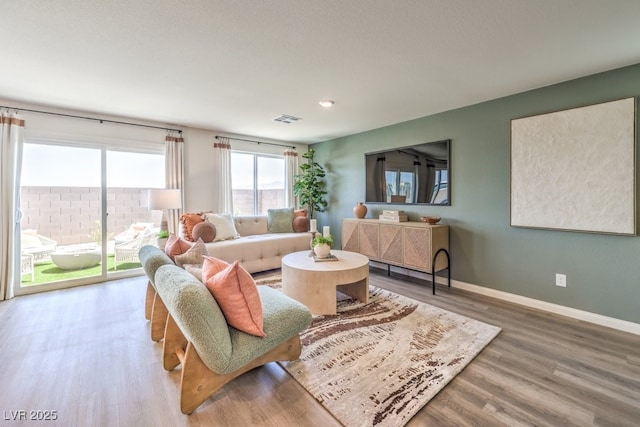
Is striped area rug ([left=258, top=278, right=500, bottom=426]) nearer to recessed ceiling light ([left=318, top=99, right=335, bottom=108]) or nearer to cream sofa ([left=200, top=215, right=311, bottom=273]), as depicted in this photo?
cream sofa ([left=200, top=215, right=311, bottom=273])

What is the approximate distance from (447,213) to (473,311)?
136cm

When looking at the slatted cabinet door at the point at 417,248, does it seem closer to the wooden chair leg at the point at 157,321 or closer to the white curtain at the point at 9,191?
the wooden chair leg at the point at 157,321

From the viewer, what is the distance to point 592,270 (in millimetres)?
2691

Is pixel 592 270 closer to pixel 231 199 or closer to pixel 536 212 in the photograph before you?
pixel 536 212

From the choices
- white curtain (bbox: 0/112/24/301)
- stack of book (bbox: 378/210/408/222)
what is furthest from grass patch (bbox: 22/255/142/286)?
stack of book (bbox: 378/210/408/222)

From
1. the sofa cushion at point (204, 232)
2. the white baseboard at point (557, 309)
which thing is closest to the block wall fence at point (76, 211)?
the sofa cushion at point (204, 232)

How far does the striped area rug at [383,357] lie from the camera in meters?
1.62

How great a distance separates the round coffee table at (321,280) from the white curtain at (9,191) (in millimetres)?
3265

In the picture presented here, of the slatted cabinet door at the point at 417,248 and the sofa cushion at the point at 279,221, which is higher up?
the sofa cushion at the point at 279,221

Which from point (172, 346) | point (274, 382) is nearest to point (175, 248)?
point (172, 346)

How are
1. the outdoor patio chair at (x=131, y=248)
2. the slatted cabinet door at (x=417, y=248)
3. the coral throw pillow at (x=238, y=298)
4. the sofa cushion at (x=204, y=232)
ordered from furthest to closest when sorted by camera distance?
the outdoor patio chair at (x=131, y=248) < the sofa cushion at (x=204, y=232) < the slatted cabinet door at (x=417, y=248) < the coral throw pillow at (x=238, y=298)

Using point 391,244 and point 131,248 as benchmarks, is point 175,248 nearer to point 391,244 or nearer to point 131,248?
point 131,248

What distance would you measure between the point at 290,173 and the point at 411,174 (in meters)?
2.58

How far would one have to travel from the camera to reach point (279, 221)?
5059 millimetres
